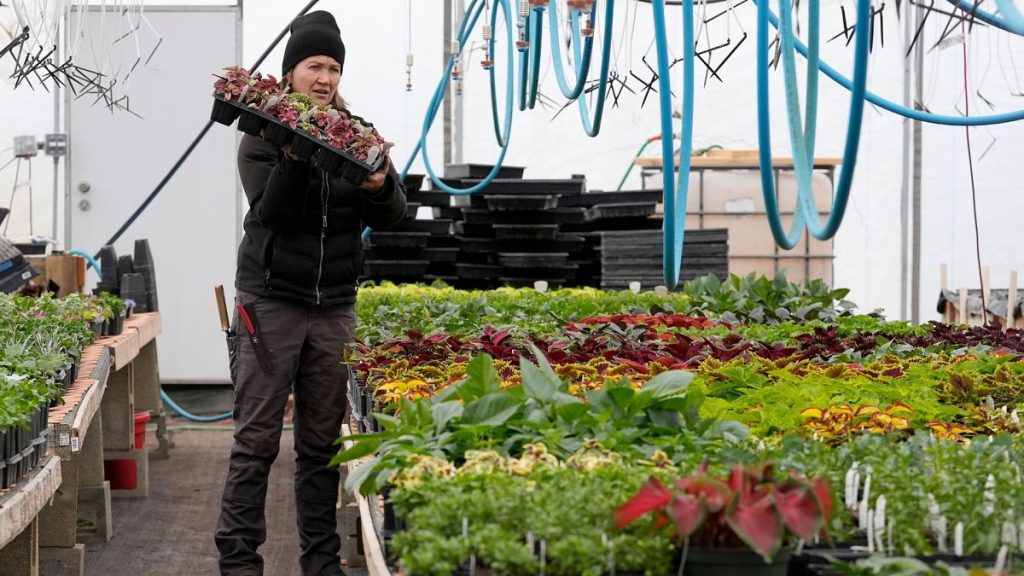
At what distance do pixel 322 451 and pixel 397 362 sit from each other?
0.96m

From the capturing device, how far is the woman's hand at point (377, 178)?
3500 mm

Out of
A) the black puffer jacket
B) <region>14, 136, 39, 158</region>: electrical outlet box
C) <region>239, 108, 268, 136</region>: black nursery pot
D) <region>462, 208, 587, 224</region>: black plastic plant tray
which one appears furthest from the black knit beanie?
<region>14, 136, 39, 158</region>: electrical outlet box

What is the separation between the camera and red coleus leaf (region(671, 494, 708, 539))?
143cm

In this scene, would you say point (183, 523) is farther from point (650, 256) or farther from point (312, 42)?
point (650, 256)

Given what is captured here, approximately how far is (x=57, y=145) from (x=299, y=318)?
5.56 m

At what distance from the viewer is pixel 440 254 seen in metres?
7.12

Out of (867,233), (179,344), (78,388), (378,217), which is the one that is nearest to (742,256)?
(867,233)

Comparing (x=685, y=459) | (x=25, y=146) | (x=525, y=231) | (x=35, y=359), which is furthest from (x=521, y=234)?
(x=685, y=459)

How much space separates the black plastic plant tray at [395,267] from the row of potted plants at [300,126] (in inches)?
139

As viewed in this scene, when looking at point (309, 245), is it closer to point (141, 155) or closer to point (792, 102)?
point (792, 102)

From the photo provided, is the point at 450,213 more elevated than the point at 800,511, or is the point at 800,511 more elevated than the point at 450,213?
the point at 450,213

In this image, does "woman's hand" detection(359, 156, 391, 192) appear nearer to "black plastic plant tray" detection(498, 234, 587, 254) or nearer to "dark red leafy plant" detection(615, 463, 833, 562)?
"dark red leafy plant" detection(615, 463, 833, 562)

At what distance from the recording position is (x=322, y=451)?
3.85 metres

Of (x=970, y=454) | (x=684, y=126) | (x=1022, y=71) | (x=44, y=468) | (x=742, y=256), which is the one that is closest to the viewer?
(x=970, y=454)
